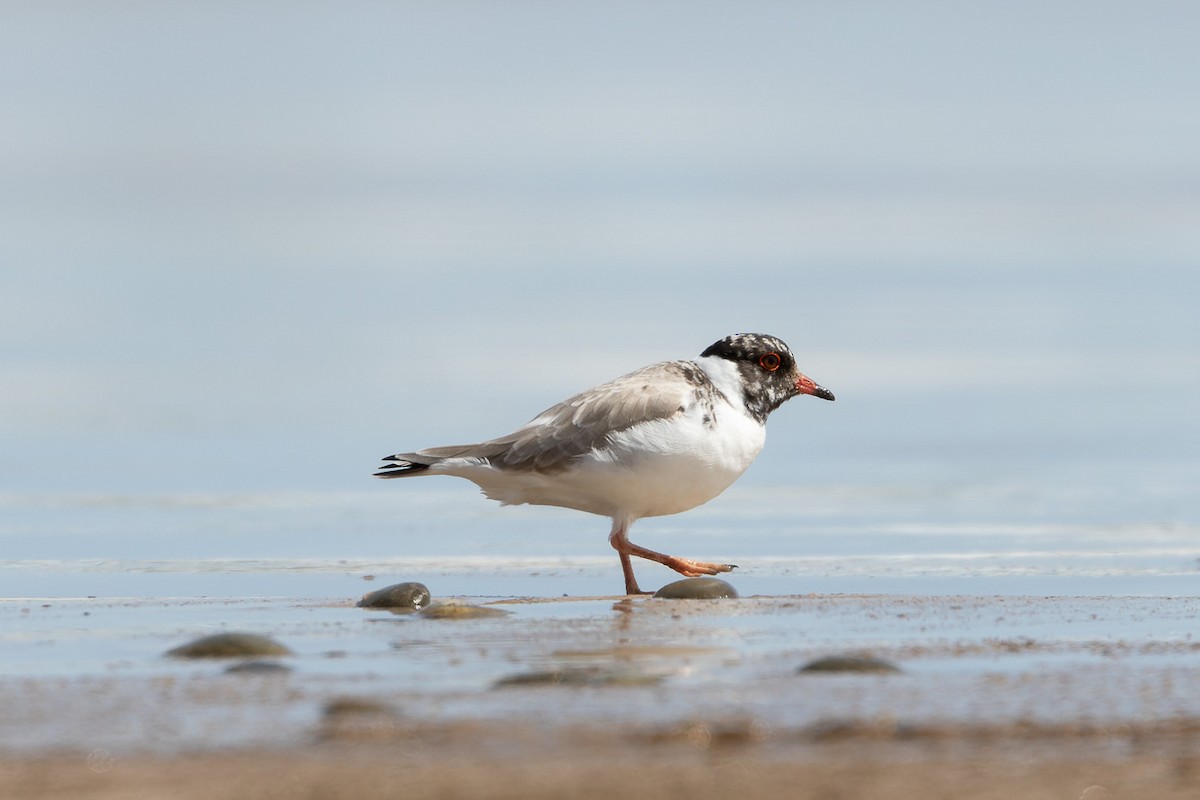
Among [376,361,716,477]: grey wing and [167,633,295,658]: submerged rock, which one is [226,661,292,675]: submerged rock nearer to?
[167,633,295,658]: submerged rock

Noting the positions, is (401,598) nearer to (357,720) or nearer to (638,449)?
(638,449)

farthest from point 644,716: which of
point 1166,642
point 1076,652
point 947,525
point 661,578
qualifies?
point 947,525

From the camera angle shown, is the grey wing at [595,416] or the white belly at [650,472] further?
the grey wing at [595,416]

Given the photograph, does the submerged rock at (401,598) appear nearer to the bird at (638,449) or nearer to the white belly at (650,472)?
the bird at (638,449)

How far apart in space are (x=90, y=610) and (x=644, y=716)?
408cm

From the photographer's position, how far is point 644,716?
5.06 metres

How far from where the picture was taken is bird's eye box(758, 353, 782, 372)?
10.4m

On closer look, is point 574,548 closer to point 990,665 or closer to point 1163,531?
point 1163,531

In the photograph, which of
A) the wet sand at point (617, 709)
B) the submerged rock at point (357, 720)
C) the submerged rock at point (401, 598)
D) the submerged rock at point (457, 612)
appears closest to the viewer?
the wet sand at point (617, 709)

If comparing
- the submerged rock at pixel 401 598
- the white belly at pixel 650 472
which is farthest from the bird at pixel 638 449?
the submerged rock at pixel 401 598

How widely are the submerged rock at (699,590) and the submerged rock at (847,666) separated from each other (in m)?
2.59

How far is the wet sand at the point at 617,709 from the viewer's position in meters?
4.37

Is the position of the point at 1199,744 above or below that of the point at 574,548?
below

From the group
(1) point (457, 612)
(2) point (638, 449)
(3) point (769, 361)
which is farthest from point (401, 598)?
(3) point (769, 361)
